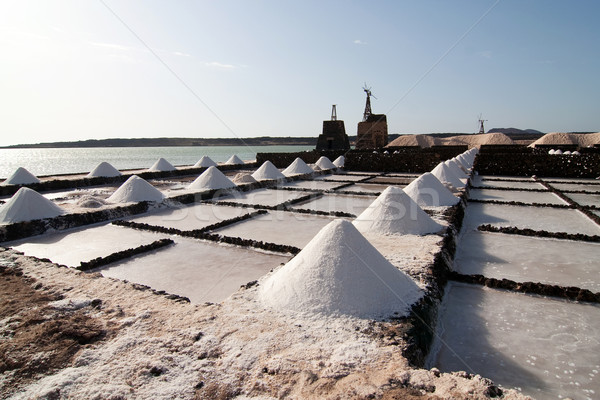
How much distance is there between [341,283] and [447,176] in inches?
358

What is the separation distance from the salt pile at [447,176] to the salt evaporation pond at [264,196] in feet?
13.6

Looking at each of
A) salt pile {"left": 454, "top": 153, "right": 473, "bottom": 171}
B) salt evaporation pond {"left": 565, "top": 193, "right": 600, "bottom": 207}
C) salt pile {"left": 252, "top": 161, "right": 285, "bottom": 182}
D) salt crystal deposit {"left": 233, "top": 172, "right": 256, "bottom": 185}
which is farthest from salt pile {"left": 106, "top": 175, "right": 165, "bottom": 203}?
salt pile {"left": 454, "top": 153, "right": 473, "bottom": 171}

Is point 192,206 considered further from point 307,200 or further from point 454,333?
point 454,333

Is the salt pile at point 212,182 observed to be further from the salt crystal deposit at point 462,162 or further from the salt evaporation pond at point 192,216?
the salt crystal deposit at point 462,162

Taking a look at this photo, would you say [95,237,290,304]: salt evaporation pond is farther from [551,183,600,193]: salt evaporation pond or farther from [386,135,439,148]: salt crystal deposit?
[386,135,439,148]: salt crystal deposit

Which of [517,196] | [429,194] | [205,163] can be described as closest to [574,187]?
[517,196]

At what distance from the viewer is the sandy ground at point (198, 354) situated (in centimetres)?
191

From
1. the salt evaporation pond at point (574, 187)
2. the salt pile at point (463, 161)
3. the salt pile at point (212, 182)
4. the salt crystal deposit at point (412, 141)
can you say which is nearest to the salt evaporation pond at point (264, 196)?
the salt pile at point (212, 182)

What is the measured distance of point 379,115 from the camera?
113 ft

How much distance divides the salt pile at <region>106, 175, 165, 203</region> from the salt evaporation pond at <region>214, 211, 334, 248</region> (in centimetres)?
288

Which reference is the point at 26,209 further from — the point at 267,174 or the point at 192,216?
the point at 267,174

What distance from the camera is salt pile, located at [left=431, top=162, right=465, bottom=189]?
1044 centimetres

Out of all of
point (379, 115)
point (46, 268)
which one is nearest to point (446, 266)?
point (46, 268)

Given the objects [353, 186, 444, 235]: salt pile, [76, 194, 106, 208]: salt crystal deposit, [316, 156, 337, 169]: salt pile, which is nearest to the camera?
[353, 186, 444, 235]: salt pile
